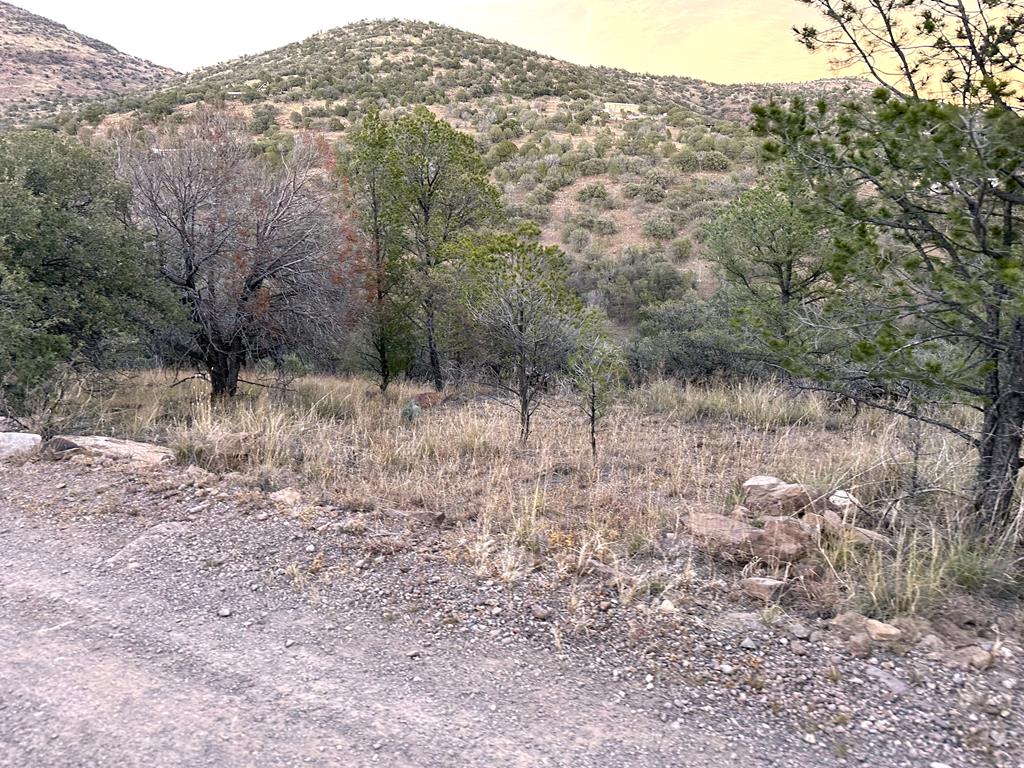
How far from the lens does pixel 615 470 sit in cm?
709

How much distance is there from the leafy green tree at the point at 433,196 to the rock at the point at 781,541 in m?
9.82

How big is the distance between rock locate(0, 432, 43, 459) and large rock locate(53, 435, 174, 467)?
0.21m

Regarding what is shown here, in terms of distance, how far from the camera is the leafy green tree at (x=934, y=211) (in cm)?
382

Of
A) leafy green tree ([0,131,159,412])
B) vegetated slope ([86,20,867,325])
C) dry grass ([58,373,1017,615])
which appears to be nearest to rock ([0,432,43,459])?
leafy green tree ([0,131,159,412])

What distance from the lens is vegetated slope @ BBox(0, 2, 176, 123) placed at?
4169cm

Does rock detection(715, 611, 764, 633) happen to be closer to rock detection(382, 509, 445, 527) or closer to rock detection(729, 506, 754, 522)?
rock detection(729, 506, 754, 522)

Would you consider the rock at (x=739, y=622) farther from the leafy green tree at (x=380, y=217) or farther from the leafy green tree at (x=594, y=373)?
the leafy green tree at (x=380, y=217)

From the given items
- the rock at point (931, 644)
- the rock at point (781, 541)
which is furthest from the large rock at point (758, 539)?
the rock at point (931, 644)

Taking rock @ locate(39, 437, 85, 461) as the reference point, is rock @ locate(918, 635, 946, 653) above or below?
above

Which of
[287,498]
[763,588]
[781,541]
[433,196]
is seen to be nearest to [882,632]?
[763,588]

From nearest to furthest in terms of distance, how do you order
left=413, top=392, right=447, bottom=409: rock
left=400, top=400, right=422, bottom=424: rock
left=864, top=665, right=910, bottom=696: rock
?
1. left=864, top=665, right=910, bottom=696: rock
2. left=400, top=400, right=422, bottom=424: rock
3. left=413, top=392, right=447, bottom=409: rock

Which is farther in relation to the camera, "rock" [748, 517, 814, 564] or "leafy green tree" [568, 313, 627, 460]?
"leafy green tree" [568, 313, 627, 460]

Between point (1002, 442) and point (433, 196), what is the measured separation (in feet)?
38.4

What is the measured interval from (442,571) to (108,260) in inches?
287
